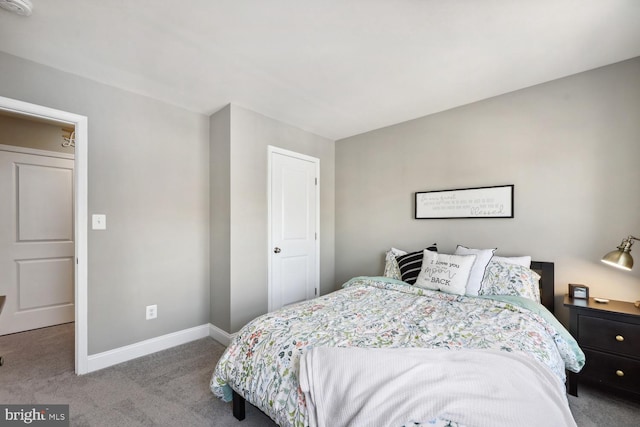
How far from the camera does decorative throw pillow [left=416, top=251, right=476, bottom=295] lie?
87.8 inches

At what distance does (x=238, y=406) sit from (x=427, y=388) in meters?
1.23

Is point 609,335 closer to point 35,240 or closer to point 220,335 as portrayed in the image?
point 220,335

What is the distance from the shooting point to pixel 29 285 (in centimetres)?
313

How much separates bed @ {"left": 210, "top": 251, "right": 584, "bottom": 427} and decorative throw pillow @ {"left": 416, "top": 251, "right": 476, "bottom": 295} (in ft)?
0.42

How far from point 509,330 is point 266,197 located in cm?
240

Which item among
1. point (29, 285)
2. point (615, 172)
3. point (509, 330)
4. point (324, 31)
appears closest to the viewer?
point (509, 330)

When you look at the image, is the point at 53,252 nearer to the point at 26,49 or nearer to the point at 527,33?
the point at 26,49

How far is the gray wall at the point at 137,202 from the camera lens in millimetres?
2322

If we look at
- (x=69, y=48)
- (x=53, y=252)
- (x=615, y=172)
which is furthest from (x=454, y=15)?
(x=53, y=252)

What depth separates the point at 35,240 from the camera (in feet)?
10.5

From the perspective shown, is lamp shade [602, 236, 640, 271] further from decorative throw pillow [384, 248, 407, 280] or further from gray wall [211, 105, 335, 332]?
gray wall [211, 105, 335, 332]

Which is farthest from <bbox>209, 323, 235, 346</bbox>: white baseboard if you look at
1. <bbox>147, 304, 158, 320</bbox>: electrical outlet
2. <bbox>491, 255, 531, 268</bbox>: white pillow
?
<bbox>491, 255, 531, 268</bbox>: white pillow

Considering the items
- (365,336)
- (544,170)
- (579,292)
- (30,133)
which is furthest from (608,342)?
(30,133)

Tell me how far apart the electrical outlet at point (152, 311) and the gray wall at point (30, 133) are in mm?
2278
